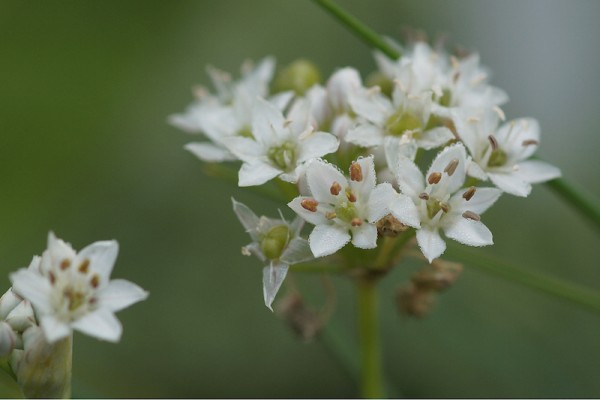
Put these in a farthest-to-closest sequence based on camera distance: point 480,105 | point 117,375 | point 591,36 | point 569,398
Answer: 1. point 591,36
2. point 117,375
3. point 569,398
4. point 480,105

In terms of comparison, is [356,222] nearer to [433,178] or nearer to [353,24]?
[433,178]

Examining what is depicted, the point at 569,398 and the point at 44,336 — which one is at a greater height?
the point at 44,336

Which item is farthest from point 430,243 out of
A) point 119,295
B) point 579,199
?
point 119,295

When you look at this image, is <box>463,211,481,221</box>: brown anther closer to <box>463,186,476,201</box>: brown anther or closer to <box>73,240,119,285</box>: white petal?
<box>463,186,476,201</box>: brown anther

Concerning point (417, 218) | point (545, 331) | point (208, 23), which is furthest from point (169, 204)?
point (417, 218)

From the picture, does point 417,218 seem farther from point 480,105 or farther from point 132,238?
point 132,238

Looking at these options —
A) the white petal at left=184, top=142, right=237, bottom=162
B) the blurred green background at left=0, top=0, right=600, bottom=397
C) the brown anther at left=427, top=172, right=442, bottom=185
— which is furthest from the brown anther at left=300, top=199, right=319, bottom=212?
the blurred green background at left=0, top=0, right=600, bottom=397

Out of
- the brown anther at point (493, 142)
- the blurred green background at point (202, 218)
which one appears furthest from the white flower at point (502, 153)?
the blurred green background at point (202, 218)
